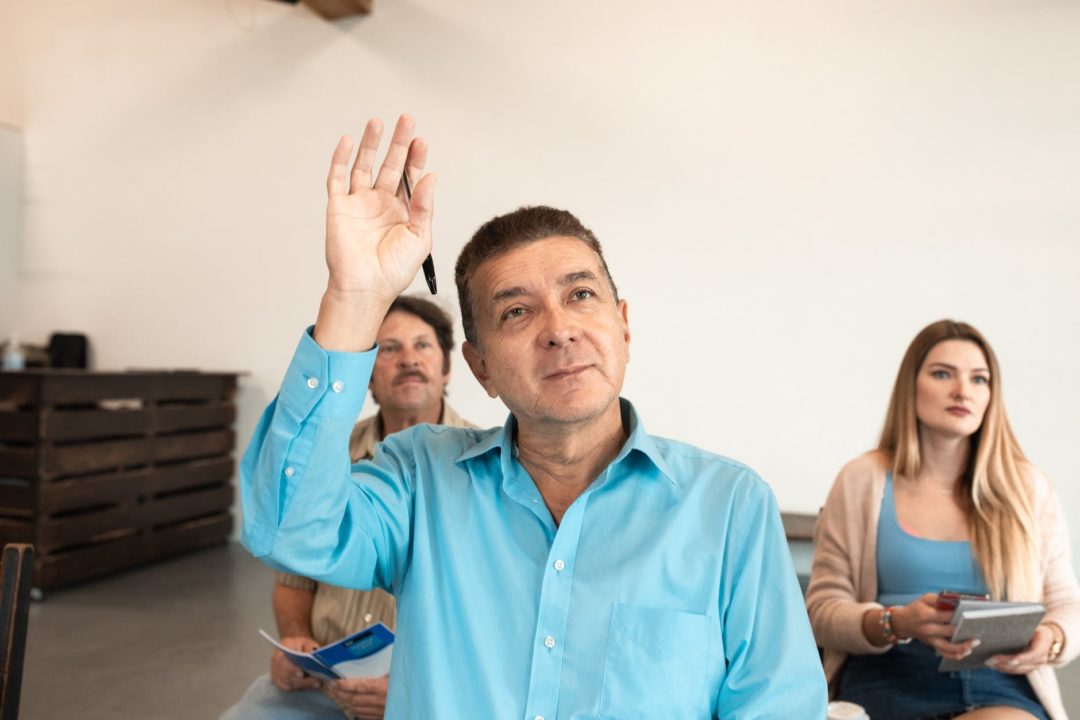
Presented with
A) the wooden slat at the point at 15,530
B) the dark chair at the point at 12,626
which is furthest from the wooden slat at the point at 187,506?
the dark chair at the point at 12,626

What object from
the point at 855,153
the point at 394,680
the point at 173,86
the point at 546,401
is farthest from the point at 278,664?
the point at 173,86

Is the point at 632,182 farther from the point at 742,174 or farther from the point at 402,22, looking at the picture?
the point at 402,22

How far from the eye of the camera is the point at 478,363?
1657mm

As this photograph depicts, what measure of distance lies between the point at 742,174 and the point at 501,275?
386 cm

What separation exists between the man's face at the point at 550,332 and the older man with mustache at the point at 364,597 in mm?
581

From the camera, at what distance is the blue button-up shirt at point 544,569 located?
48.4 inches

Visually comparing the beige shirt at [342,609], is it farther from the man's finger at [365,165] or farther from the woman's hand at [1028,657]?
the woman's hand at [1028,657]

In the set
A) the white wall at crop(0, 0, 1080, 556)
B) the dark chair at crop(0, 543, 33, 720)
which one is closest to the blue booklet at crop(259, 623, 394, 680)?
the dark chair at crop(0, 543, 33, 720)

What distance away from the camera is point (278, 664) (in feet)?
6.73

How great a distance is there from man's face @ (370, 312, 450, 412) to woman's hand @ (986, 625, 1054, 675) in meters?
1.60

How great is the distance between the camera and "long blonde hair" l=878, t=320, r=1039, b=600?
7.90 feet

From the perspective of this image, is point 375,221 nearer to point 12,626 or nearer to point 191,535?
point 12,626

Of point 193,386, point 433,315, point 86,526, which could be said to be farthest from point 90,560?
point 433,315

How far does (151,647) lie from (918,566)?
10.6 feet
